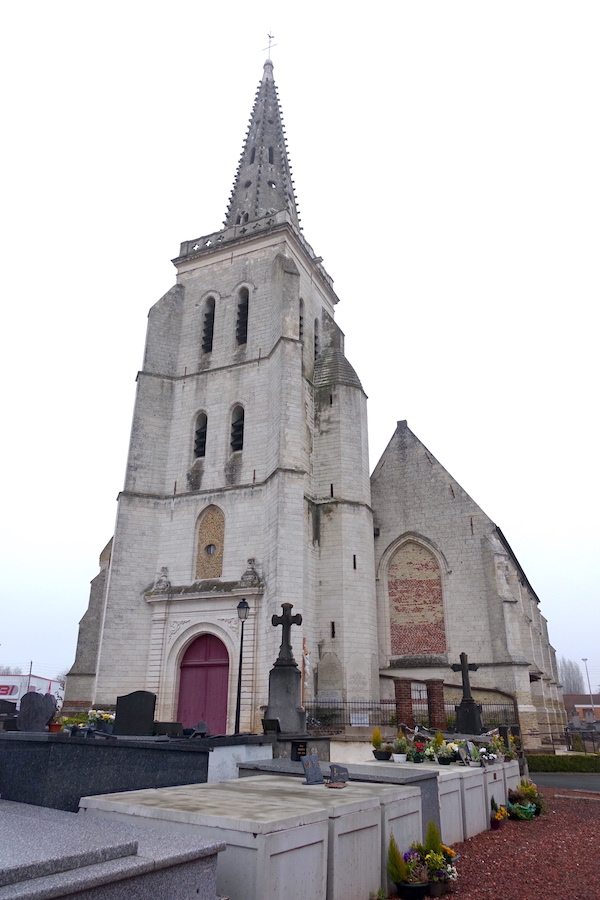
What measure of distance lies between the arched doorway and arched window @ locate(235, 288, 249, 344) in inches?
430

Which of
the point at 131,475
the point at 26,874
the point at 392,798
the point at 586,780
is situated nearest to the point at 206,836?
the point at 26,874

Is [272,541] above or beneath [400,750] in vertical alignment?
above

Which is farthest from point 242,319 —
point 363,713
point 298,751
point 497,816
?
point 497,816

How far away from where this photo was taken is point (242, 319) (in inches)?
930

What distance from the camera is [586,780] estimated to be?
14.5 m

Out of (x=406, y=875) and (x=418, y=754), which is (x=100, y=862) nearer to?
(x=406, y=875)

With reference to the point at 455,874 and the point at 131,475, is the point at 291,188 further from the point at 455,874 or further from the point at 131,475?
the point at 455,874

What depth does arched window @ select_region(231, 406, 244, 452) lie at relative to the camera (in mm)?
21453

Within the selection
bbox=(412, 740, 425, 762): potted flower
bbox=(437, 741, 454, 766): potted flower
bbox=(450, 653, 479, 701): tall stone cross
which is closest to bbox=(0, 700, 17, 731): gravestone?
bbox=(412, 740, 425, 762): potted flower

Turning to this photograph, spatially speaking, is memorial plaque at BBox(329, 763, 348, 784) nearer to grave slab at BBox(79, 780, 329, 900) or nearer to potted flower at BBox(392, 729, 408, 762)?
grave slab at BBox(79, 780, 329, 900)

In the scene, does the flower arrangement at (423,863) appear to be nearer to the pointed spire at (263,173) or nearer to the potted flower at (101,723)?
the potted flower at (101,723)

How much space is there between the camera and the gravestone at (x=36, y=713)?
9742mm

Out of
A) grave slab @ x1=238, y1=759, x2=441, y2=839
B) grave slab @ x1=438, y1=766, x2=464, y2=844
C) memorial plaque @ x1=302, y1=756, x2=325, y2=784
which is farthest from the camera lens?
grave slab @ x1=438, y1=766, x2=464, y2=844

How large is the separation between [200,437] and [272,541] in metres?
5.77
